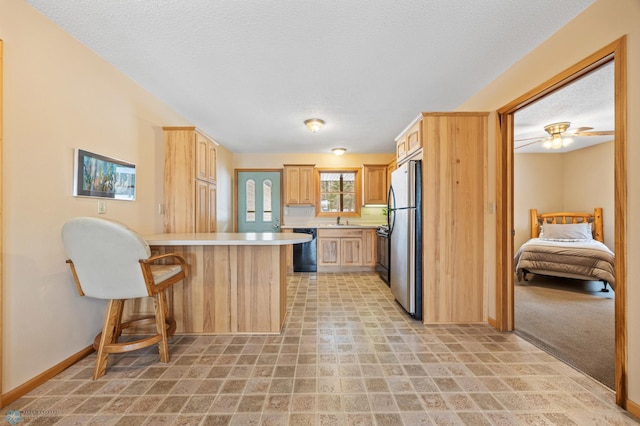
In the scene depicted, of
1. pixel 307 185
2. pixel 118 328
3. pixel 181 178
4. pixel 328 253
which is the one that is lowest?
pixel 118 328

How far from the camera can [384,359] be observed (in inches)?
73.4

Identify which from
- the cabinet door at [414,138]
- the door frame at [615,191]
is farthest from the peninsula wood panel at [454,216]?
the door frame at [615,191]

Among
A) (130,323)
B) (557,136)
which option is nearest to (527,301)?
(557,136)

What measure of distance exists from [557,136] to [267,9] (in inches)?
165

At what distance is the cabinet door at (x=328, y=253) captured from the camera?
15.6ft

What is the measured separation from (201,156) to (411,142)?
249 cm

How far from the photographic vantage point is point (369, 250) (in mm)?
4781

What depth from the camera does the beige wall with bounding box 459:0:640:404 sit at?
4.30ft

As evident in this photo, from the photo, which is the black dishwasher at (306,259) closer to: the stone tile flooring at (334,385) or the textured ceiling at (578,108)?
the stone tile flooring at (334,385)

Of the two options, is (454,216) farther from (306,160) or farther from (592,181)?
(592,181)

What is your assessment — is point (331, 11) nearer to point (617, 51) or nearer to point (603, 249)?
point (617, 51)

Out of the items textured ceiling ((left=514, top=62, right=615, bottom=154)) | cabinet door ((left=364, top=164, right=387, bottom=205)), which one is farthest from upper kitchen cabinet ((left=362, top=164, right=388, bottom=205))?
textured ceiling ((left=514, top=62, right=615, bottom=154))

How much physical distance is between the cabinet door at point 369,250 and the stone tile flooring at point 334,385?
2.45 m

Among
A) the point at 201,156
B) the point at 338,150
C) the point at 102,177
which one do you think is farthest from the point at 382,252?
the point at 102,177
